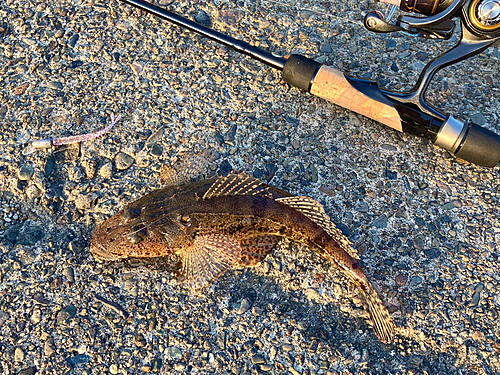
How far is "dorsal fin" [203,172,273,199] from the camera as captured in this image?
10.6 ft

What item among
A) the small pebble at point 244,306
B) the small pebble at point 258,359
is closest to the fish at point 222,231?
the small pebble at point 244,306

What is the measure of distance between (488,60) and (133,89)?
11.7ft

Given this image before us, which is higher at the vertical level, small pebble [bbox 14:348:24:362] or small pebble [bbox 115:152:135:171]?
small pebble [bbox 115:152:135:171]

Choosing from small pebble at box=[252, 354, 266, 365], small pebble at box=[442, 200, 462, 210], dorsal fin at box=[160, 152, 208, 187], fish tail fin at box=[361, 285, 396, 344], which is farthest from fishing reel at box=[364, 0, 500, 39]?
small pebble at box=[252, 354, 266, 365]

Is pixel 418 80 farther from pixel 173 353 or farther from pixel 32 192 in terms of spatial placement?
pixel 32 192

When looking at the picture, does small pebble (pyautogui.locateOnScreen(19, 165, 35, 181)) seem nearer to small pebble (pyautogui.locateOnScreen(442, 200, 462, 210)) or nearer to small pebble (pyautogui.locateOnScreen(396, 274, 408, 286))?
small pebble (pyautogui.locateOnScreen(396, 274, 408, 286))

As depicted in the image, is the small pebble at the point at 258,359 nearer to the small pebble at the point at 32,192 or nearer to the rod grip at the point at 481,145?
the small pebble at the point at 32,192

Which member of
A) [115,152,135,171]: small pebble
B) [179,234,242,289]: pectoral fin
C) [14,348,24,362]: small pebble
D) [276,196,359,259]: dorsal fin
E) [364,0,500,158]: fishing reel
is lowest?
[14,348,24,362]: small pebble

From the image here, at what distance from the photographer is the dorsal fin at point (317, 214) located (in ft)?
10.9

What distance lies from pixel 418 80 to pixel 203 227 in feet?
7.02

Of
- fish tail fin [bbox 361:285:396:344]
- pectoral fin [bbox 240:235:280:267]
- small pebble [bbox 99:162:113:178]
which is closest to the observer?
fish tail fin [bbox 361:285:396:344]

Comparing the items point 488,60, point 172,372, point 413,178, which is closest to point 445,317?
point 413,178

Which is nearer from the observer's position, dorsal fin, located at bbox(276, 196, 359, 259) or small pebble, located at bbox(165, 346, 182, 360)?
small pebble, located at bbox(165, 346, 182, 360)

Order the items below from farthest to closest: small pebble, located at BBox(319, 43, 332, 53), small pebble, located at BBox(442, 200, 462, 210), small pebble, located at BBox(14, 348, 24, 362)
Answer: small pebble, located at BBox(319, 43, 332, 53) < small pebble, located at BBox(442, 200, 462, 210) < small pebble, located at BBox(14, 348, 24, 362)
